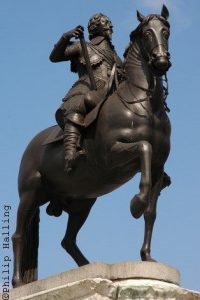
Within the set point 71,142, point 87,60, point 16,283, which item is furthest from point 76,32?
point 16,283

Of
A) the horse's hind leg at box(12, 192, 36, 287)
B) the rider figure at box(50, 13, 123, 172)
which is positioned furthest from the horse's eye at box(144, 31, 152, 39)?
the horse's hind leg at box(12, 192, 36, 287)

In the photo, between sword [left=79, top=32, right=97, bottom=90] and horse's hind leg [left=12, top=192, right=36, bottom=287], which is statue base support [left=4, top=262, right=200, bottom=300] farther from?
sword [left=79, top=32, right=97, bottom=90]

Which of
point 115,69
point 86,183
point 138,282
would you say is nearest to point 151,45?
point 115,69

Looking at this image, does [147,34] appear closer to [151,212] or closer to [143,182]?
[143,182]

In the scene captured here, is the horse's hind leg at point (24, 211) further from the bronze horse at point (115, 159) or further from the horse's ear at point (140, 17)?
the horse's ear at point (140, 17)

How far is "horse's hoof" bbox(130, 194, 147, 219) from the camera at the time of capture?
34.7 ft

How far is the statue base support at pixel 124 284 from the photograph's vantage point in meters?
10.2

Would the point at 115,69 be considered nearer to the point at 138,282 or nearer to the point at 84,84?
the point at 84,84

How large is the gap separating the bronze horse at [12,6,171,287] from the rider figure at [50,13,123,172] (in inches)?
7.3

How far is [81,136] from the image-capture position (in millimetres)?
11727

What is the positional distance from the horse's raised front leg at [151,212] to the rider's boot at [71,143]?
979 millimetres

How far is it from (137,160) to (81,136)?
1029 mm

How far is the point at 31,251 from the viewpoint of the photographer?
12.5 metres

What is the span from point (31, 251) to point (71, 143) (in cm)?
178
